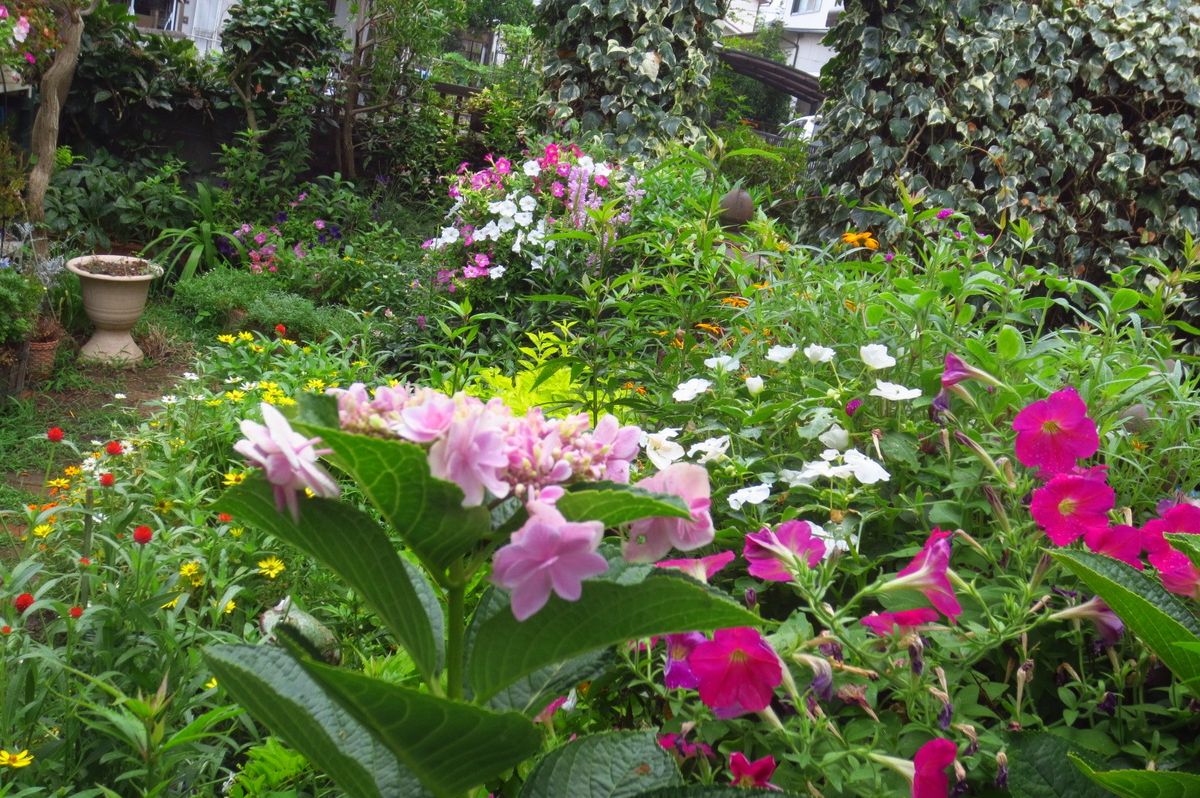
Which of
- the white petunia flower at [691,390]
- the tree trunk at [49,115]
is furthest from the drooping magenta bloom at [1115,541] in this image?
the tree trunk at [49,115]

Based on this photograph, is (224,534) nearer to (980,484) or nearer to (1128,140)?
(980,484)

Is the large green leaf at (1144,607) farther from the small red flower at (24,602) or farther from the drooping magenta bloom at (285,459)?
the small red flower at (24,602)

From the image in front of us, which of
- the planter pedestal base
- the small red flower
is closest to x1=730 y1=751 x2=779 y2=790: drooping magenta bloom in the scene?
the small red flower

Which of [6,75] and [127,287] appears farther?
[6,75]

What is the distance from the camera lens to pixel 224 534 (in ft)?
7.66

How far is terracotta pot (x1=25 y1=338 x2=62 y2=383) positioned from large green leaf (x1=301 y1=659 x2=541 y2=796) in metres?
4.35

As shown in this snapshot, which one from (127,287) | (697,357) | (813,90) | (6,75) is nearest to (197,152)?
(6,75)

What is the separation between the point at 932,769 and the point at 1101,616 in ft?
0.90

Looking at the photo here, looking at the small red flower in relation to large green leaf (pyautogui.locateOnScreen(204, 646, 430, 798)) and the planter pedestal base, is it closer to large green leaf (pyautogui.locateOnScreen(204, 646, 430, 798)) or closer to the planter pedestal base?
large green leaf (pyautogui.locateOnScreen(204, 646, 430, 798))

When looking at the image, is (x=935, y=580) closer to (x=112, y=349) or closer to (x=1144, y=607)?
(x=1144, y=607)

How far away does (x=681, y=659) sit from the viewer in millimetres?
976

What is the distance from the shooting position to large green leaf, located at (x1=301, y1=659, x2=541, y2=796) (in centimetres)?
64

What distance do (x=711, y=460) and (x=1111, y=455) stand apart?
1.89 ft

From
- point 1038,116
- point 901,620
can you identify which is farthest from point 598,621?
point 1038,116
